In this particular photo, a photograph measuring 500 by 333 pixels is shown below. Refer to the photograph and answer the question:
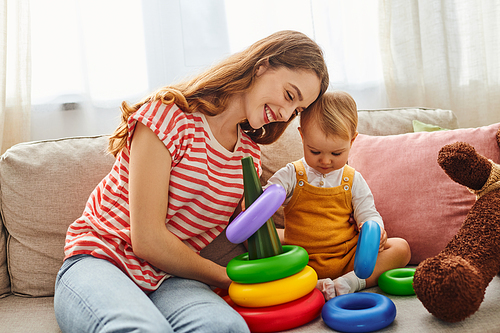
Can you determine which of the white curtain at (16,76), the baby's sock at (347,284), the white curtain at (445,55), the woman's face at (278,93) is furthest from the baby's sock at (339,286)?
the white curtain at (16,76)

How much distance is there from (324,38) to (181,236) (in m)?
1.39

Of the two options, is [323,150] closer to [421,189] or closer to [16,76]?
[421,189]

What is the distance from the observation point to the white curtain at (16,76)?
171cm

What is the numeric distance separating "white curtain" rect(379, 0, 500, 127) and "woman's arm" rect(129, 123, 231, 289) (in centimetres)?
152

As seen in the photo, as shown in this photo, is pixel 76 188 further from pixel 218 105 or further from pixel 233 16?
pixel 233 16

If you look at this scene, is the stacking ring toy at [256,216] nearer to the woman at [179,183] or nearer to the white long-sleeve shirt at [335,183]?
the woman at [179,183]

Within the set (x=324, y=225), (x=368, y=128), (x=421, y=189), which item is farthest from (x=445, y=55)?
(x=324, y=225)

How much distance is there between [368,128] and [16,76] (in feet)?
5.03

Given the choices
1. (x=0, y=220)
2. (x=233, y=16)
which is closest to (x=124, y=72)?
(x=233, y=16)

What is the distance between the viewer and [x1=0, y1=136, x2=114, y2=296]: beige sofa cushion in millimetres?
1324

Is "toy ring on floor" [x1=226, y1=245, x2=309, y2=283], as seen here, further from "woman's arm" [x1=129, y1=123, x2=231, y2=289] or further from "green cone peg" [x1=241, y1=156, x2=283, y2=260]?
"woman's arm" [x1=129, y1=123, x2=231, y2=289]

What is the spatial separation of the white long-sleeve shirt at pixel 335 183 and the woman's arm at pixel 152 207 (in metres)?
0.38

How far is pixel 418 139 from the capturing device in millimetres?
1472

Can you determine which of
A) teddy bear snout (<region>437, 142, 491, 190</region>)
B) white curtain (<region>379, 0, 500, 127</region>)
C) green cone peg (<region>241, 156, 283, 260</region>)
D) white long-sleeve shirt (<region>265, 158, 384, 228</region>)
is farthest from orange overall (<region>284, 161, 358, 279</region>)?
white curtain (<region>379, 0, 500, 127</region>)
